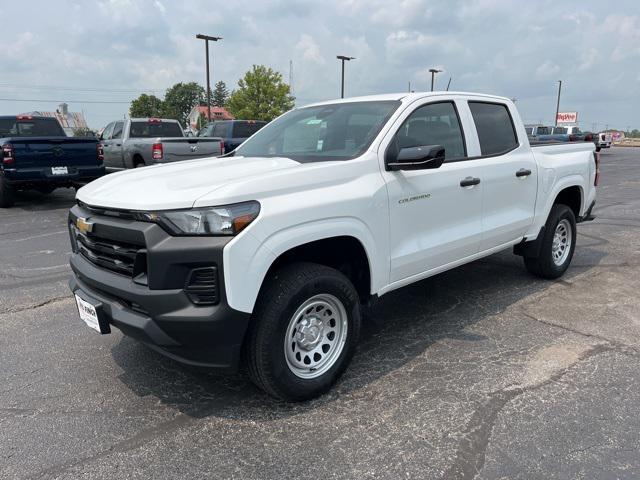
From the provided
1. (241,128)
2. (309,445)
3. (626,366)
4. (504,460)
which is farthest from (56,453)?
(241,128)

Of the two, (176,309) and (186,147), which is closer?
(176,309)

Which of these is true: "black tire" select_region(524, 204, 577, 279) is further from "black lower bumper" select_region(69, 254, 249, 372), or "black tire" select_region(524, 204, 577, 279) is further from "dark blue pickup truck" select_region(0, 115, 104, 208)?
"dark blue pickup truck" select_region(0, 115, 104, 208)

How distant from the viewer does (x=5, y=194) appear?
10.7 meters

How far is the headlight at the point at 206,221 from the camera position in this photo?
107 inches

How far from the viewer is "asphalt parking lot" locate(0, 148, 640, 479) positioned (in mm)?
2648

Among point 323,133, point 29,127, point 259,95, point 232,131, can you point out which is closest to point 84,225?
point 323,133

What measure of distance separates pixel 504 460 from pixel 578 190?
4104 millimetres

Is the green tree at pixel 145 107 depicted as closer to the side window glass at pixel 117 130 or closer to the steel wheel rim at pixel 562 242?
the side window glass at pixel 117 130

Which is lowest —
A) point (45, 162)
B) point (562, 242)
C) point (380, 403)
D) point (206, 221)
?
point (380, 403)

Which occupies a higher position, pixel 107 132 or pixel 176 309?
pixel 107 132

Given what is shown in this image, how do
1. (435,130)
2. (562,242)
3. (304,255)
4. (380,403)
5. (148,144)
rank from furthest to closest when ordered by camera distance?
(148,144), (562,242), (435,130), (304,255), (380,403)

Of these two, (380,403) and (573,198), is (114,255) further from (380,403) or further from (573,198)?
(573,198)

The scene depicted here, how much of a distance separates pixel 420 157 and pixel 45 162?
30.4 ft

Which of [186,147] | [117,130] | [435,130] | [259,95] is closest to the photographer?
[435,130]
